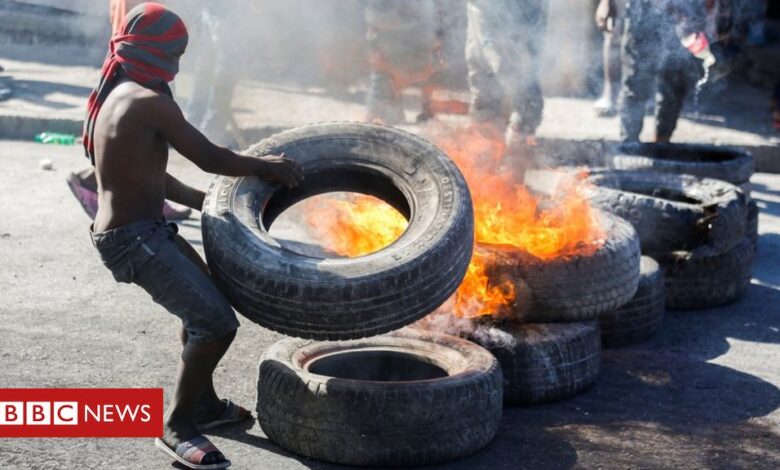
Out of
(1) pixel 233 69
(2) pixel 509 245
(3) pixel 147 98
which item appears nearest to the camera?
(3) pixel 147 98

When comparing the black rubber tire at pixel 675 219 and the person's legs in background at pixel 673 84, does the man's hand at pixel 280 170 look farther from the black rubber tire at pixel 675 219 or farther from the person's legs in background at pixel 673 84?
the person's legs in background at pixel 673 84

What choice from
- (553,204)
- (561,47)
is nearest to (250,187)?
(553,204)

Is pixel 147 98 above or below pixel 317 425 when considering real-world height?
above

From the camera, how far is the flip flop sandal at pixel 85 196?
26.7ft

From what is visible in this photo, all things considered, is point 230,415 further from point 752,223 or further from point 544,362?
point 752,223

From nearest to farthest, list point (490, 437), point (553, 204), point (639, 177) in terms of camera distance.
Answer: point (490, 437) < point (553, 204) < point (639, 177)

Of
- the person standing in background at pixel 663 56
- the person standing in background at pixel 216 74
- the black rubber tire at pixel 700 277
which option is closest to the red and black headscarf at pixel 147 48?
the black rubber tire at pixel 700 277

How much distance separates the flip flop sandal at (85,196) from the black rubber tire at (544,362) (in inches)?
149

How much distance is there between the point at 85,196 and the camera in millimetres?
8141

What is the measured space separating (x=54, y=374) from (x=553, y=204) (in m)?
3.26

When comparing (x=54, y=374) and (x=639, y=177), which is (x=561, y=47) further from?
(x=54, y=374)

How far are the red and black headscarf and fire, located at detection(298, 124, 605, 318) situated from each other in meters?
1.92

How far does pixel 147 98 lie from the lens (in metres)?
4.55

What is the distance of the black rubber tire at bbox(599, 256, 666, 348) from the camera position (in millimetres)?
6469
